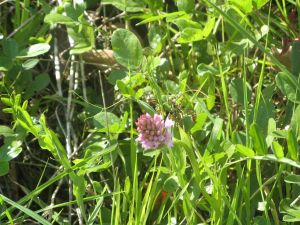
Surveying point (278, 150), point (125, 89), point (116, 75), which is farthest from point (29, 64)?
point (278, 150)

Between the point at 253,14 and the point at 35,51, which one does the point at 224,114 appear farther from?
the point at 35,51

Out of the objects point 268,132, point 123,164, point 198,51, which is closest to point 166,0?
point 198,51

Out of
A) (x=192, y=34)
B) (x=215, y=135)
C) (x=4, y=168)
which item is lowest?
(x=4, y=168)

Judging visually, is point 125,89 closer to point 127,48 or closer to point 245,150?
point 127,48

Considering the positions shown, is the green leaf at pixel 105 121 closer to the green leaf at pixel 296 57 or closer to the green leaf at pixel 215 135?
the green leaf at pixel 215 135

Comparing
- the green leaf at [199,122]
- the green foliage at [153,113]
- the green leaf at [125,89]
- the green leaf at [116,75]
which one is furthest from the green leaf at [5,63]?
the green leaf at [199,122]

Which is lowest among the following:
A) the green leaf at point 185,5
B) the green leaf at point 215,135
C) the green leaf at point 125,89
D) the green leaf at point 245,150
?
the green leaf at point 215,135
